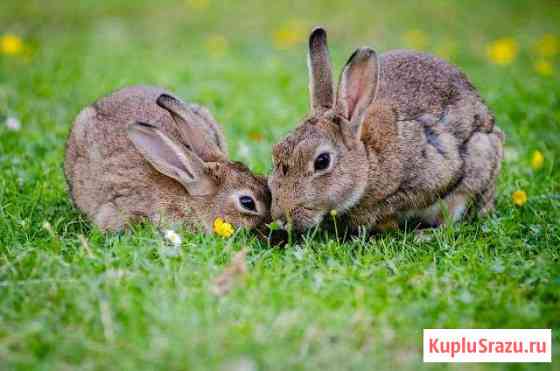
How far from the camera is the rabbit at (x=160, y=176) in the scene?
5512mm

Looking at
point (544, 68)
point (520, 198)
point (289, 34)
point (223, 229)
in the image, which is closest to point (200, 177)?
point (223, 229)

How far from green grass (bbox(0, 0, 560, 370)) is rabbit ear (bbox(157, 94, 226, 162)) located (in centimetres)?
86

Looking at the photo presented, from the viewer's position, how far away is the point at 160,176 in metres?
5.79

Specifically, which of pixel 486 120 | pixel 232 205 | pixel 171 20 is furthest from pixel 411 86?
pixel 171 20

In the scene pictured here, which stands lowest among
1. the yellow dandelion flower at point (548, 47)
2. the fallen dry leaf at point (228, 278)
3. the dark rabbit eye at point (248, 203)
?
the fallen dry leaf at point (228, 278)

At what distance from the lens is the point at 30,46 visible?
10.7m

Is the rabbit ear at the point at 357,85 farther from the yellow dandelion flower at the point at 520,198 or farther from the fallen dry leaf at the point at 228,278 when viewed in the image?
the fallen dry leaf at the point at 228,278

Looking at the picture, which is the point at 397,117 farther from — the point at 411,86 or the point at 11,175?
the point at 11,175

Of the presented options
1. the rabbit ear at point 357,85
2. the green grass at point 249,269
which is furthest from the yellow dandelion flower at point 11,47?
the rabbit ear at point 357,85

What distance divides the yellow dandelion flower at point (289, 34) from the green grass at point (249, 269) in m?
2.21

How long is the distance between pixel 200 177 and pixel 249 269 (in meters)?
1.48

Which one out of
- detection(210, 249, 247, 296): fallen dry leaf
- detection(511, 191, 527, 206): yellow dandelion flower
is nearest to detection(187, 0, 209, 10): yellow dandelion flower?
detection(511, 191, 527, 206): yellow dandelion flower

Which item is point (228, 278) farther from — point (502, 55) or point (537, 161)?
point (502, 55)

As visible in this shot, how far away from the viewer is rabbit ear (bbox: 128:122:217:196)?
17.9 ft
